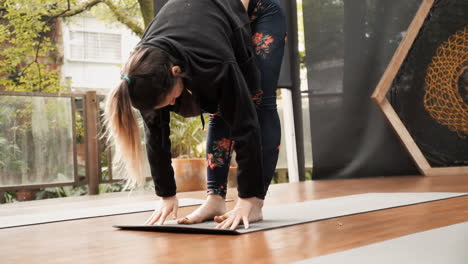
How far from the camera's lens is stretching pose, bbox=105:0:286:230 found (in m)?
1.41

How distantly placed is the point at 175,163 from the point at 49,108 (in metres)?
0.96

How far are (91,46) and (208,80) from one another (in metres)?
4.39

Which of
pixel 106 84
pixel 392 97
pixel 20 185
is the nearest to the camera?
pixel 20 185

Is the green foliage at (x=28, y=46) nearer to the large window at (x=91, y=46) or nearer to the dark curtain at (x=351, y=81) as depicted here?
the large window at (x=91, y=46)

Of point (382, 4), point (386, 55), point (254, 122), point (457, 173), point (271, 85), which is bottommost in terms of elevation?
point (457, 173)

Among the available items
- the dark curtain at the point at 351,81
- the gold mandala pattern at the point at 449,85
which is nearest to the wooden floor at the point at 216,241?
the gold mandala pattern at the point at 449,85

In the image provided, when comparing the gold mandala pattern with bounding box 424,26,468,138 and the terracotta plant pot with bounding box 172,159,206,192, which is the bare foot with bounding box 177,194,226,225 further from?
the gold mandala pattern with bounding box 424,26,468,138

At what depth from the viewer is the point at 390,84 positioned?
154 inches

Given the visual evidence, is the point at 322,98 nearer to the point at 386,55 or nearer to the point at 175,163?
the point at 386,55

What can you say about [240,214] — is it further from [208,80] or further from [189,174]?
[189,174]

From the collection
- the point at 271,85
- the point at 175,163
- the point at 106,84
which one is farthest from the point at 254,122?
the point at 106,84

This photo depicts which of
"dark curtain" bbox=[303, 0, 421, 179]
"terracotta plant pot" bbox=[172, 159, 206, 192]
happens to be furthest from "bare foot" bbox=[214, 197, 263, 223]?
"dark curtain" bbox=[303, 0, 421, 179]

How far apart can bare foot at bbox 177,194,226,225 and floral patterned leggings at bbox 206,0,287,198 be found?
0.9 inches

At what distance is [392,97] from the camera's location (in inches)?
162
